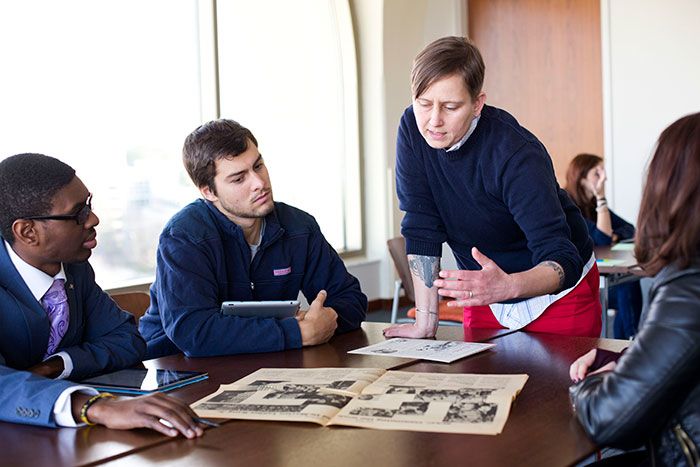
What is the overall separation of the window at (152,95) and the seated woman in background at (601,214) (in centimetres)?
226

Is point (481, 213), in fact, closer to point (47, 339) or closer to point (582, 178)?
point (47, 339)

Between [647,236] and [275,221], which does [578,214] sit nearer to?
[275,221]

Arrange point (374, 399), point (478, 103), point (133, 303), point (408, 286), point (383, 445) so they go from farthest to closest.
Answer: point (408, 286) < point (133, 303) < point (478, 103) < point (374, 399) < point (383, 445)

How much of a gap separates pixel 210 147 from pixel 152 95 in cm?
326

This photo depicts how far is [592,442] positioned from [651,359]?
0.19 metres

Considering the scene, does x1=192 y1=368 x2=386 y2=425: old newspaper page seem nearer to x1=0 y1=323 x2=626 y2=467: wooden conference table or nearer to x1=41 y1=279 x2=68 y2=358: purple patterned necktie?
x1=0 y1=323 x2=626 y2=467: wooden conference table

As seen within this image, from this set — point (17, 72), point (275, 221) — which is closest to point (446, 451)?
point (275, 221)

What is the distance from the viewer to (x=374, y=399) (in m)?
1.75

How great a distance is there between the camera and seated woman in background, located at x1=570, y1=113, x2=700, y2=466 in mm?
1357

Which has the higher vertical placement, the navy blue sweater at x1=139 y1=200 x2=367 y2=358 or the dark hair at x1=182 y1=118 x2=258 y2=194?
the dark hair at x1=182 y1=118 x2=258 y2=194

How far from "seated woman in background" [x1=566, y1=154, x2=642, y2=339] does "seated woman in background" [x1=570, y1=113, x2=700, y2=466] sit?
4.47m

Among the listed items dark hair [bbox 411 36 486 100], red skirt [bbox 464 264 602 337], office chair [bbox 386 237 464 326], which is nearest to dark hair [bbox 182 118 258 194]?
dark hair [bbox 411 36 486 100]

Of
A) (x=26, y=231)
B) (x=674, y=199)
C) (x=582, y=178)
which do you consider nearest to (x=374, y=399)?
(x=674, y=199)

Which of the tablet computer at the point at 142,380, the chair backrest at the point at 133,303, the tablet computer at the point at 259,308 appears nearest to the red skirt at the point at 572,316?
the tablet computer at the point at 259,308
